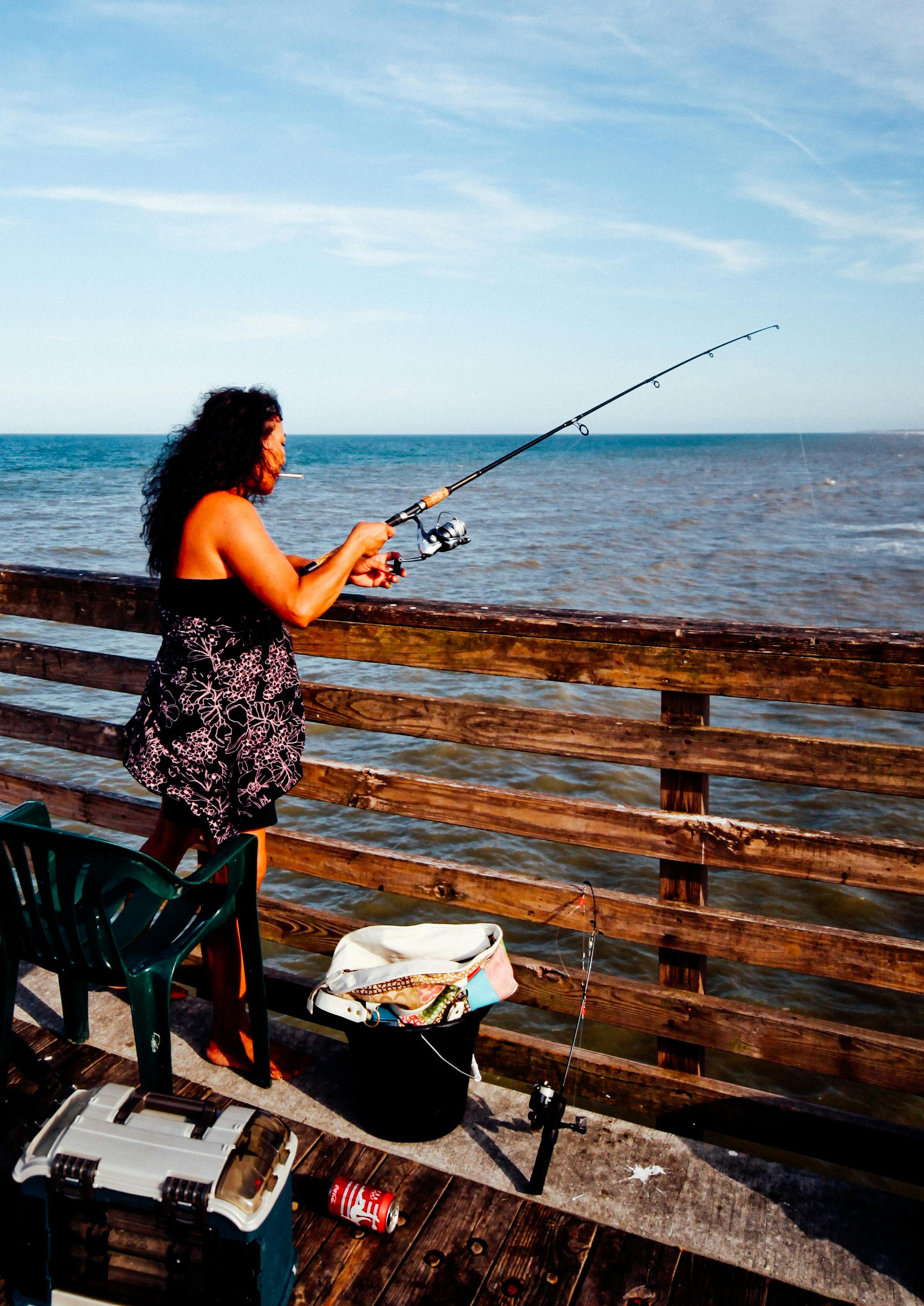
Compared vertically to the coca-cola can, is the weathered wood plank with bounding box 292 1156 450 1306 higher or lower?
lower

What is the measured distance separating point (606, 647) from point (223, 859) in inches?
42.0

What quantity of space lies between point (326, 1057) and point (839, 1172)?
2.17 metres

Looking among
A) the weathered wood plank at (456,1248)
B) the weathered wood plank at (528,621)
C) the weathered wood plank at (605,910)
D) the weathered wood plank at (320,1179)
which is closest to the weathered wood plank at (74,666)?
the weathered wood plank at (528,621)

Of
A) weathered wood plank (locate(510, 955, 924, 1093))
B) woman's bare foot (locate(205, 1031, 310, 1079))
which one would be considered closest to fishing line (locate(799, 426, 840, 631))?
weathered wood plank (locate(510, 955, 924, 1093))

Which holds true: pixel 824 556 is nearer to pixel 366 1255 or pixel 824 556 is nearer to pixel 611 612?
pixel 611 612

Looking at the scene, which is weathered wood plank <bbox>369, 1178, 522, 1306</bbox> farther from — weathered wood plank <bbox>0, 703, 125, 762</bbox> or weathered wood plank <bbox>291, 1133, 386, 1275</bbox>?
weathered wood plank <bbox>0, 703, 125, 762</bbox>

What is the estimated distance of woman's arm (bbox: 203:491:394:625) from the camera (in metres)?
2.32

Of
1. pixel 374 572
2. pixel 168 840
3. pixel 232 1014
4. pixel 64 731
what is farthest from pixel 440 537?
pixel 232 1014

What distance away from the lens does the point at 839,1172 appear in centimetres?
375

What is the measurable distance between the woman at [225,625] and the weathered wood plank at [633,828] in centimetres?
31

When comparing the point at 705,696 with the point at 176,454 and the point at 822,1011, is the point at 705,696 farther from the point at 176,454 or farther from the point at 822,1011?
the point at 822,1011

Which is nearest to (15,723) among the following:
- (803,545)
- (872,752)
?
(872,752)

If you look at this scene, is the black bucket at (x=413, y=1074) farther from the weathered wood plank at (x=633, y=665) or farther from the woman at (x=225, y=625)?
the weathered wood plank at (x=633, y=665)

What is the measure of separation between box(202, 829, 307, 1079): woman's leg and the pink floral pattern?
165 mm
